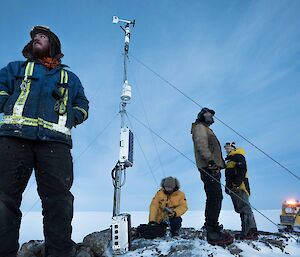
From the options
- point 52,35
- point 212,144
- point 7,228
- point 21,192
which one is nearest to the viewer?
point 7,228

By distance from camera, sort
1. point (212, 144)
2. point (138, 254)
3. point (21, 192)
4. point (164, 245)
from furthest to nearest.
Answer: point (212, 144) → point (164, 245) → point (138, 254) → point (21, 192)

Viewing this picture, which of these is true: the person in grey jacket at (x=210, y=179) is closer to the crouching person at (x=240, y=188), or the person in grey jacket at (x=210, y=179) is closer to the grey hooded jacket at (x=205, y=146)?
the grey hooded jacket at (x=205, y=146)

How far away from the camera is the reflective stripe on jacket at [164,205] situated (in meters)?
6.31

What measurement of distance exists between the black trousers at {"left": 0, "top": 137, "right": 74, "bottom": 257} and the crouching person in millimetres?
4545

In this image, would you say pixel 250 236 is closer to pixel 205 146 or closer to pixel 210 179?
pixel 210 179

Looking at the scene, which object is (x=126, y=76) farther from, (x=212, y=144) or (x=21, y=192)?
(x=21, y=192)

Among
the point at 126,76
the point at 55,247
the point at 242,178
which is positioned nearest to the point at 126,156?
the point at 126,76

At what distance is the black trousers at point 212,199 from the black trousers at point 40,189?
272cm

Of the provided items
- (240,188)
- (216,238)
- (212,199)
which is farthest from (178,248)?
(240,188)

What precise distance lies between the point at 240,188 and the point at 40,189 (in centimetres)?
509

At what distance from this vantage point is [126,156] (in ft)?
18.0

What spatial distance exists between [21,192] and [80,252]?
2.82m

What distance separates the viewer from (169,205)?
6391mm

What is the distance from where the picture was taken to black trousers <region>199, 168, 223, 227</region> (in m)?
4.70
